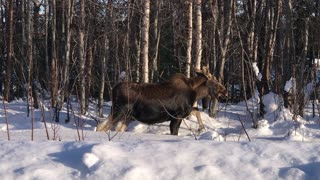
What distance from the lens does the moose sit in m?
10.0

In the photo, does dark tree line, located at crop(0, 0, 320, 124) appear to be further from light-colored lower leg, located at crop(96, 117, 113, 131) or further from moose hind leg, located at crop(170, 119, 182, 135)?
moose hind leg, located at crop(170, 119, 182, 135)

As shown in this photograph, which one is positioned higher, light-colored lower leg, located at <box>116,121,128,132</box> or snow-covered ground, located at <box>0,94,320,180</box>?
snow-covered ground, located at <box>0,94,320,180</box>

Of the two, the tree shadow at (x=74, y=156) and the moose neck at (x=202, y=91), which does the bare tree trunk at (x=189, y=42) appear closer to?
the moose neck at (x=202, y=91)

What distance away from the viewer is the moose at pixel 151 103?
33.0ft

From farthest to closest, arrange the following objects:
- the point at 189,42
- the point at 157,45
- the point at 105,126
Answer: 1. the point at 157,45
2. the point at 189,42
3. the point at 105,126

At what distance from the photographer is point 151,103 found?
1019 centimetres

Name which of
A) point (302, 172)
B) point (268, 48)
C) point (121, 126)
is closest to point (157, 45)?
point (268, 48)

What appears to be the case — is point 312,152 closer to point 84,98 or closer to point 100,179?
point 100,179

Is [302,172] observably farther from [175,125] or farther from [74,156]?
[175,125]

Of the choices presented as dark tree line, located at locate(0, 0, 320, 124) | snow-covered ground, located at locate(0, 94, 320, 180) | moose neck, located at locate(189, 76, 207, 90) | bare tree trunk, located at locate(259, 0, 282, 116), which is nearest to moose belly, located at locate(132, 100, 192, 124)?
moose neck, located at locate(189, 76, 207, 90)

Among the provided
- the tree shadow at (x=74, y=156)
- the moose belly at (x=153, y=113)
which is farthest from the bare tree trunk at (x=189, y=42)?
the tree shadow at (x=74, y=156)

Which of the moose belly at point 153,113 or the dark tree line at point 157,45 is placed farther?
the dark tree line at point 157,45

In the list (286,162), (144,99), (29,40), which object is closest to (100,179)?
(286,162)

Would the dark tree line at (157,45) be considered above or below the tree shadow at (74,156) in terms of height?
above
